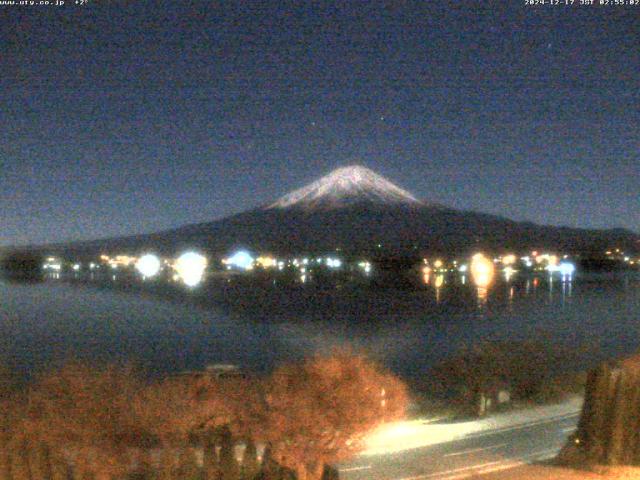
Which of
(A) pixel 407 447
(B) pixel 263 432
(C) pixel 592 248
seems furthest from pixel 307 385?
(C) pixel 592 248

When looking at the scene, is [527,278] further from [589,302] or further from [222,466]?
[222,466]

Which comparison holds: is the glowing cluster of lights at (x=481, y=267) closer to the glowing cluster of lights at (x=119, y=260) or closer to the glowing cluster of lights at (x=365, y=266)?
the glowing cluster of lights at (x=365, y=266)

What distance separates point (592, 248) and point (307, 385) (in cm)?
4957

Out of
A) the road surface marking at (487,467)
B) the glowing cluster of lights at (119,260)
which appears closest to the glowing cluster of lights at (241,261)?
the glowing cluster of lights at (119,260)

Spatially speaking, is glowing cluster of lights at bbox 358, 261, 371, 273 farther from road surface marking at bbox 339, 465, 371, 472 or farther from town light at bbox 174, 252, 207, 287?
road surface marking at bbox 339, 465, 371, 472

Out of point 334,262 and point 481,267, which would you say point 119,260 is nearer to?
point 334,262

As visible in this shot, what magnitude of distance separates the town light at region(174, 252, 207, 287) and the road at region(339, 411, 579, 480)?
1416 inches

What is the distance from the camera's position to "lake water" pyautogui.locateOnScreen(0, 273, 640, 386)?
78.0ft

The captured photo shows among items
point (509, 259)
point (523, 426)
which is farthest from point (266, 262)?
point (523, 426)

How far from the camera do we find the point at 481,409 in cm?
1459

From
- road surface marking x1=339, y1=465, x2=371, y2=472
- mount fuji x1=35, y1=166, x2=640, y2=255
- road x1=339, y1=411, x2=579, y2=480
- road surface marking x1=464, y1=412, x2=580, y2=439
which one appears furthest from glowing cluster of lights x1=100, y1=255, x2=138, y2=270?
road surface marking x1=339, y1=465, x2=371, y2=472

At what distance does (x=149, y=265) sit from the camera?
52.1 metres

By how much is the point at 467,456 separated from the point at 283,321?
21208 millimetres

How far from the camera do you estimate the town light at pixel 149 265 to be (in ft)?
170
